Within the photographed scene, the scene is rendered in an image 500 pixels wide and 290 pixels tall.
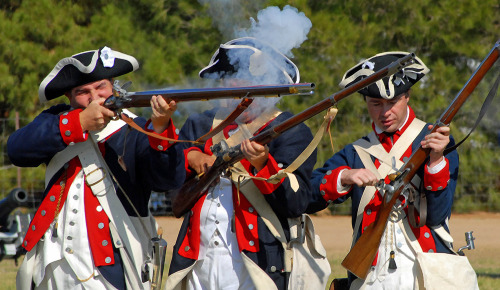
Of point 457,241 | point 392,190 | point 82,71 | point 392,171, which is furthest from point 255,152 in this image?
point 457,241

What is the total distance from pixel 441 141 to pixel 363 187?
55 centimetres

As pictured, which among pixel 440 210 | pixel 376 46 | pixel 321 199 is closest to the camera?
pixel 440 210

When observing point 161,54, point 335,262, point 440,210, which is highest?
point 161,54

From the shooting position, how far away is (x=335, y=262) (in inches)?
342

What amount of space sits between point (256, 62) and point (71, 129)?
95 cm

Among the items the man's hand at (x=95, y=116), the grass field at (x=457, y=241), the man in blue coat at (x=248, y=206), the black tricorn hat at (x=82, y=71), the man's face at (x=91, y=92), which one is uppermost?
the black tricorn hat at (x=82, y=71)

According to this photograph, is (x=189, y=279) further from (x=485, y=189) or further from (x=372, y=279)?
(x=485, y=189)

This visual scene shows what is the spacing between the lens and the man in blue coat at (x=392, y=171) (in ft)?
12.6

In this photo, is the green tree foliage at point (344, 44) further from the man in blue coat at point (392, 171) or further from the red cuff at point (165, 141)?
the red cuff at point (165, 141)

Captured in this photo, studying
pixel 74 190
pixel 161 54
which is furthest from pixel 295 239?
pixel 161 54

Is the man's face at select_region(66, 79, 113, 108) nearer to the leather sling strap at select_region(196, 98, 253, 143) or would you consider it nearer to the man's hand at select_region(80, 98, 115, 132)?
the man's hand at select_region(80, 98, 115, 132)

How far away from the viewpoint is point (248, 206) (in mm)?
3963

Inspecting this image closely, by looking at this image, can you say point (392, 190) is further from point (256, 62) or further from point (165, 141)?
point (165, 141)

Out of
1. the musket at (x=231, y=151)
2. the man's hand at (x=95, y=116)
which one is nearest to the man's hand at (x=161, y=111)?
the man's hand at (x=95, y=116)
